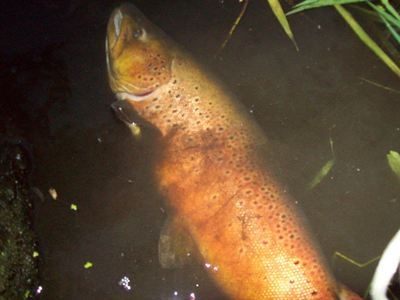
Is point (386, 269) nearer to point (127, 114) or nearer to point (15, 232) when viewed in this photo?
point (127, 114)

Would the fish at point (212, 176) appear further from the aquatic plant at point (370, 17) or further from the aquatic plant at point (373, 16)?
the aquatic plant at point (373, 16)

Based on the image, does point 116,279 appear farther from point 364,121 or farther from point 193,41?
point 364,121

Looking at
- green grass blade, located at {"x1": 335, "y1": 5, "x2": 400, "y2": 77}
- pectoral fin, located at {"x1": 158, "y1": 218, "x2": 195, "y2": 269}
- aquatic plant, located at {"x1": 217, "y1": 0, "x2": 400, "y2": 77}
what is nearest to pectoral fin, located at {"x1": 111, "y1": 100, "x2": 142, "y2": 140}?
pectoral fin, located at {"x1": 158, "y1": 218, "x2": 195, "y2": 269}

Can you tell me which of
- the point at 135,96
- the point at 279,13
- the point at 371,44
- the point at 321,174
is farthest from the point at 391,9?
the point at 135,96

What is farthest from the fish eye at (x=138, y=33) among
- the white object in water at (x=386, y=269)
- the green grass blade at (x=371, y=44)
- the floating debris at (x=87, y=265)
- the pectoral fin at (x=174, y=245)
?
the white object in water at (x=386, y=269)

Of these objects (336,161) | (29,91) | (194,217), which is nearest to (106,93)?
(29,91)
